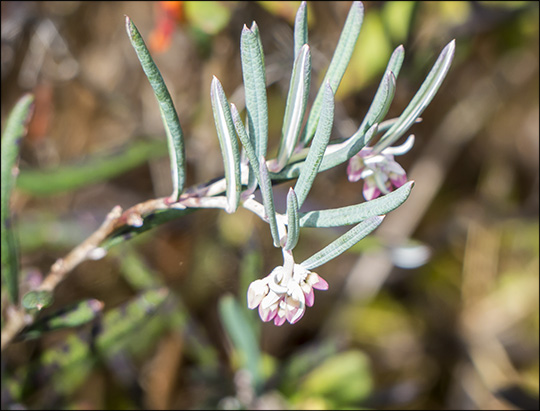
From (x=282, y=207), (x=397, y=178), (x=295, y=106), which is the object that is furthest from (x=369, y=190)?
(x=282, y=207)

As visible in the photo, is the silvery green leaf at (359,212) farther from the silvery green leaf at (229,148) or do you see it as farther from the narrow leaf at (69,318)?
the narrow leaf at (69,318)

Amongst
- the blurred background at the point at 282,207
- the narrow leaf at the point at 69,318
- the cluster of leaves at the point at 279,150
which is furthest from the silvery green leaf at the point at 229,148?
the blurred background at the point at 282,207

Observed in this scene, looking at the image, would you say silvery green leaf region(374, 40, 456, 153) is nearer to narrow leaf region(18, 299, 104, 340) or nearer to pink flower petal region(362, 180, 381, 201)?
pink flower petal region(362, 180, 381, 201)

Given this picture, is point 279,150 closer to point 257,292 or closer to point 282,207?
point 257,292

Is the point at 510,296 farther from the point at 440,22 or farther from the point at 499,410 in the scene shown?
the point at 440,22

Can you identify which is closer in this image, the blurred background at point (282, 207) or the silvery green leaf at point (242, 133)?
the silvery green leaf at point (242, 133)

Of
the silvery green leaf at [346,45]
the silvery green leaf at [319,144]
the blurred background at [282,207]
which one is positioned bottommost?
the blurred background at [282,207]

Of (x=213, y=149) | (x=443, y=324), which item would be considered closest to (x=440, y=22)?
(x=213, y=149)
